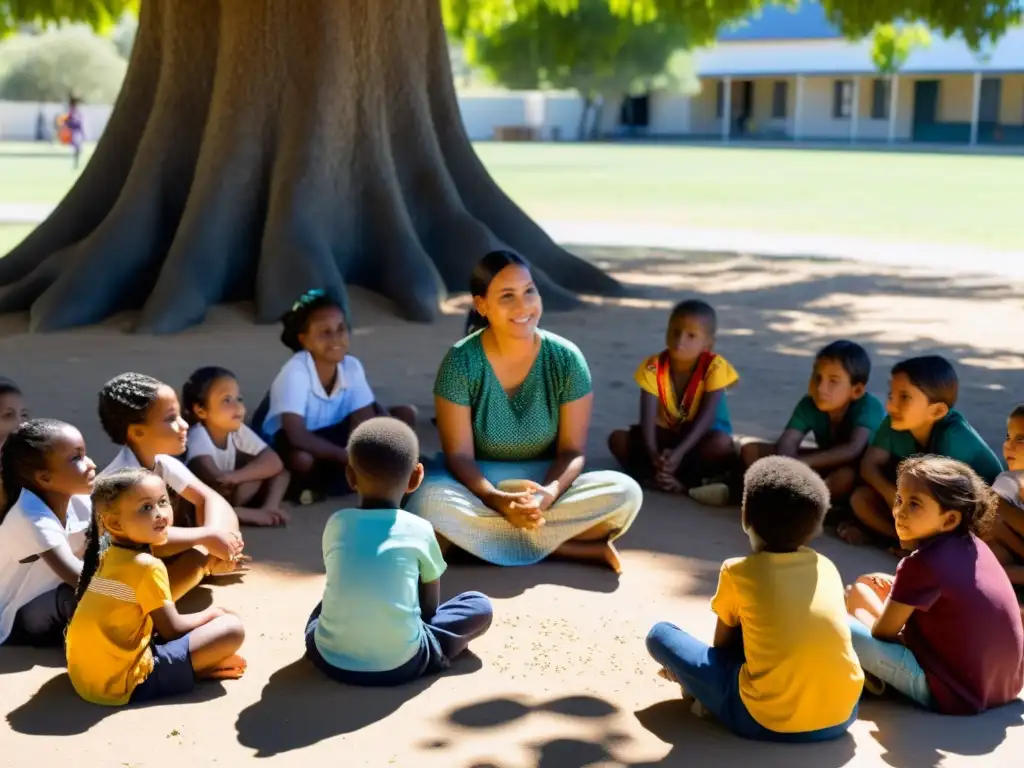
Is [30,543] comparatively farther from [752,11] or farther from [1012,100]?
[1012,100]

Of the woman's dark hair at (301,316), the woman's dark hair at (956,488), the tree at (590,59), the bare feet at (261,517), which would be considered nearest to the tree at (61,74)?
the tree at (590,59)

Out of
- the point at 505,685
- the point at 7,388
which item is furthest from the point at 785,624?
the point at 7,388

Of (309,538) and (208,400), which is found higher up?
(208,400)

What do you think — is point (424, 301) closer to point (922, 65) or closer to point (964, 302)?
point (964, 302)

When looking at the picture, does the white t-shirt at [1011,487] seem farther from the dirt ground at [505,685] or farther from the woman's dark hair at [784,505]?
the woman's dark hair at [784,505]

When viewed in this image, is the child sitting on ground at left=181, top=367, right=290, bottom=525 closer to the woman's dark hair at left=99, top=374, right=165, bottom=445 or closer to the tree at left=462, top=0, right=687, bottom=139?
the woman's dark hair at left=99, top=374, right=165, bottom=445

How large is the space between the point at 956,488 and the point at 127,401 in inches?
105

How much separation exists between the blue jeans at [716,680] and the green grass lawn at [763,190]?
44.1ft

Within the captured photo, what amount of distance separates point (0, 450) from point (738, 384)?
16.7 ft

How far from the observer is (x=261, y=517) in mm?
5309

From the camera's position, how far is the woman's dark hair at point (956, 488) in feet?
11.6

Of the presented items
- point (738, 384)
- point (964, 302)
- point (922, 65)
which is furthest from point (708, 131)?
point (738, 384)

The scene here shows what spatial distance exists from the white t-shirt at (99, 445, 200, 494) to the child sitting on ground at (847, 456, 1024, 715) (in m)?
2.23

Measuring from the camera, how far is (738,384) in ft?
26.5
